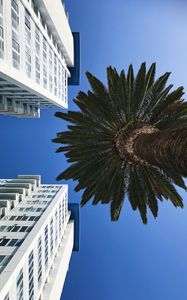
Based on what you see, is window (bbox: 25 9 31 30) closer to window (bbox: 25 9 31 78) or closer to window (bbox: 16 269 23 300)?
window (bbox: 25 9 31 78)

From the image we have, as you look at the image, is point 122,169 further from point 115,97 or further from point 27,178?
point 27,178

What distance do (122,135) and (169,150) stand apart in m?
5.93

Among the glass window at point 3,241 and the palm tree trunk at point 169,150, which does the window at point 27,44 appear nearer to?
the glass window at point 3,241

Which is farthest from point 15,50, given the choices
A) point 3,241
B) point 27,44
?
point 3,241

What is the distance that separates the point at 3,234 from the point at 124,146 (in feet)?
94.2

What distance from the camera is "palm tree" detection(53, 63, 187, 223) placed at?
16.0 metres

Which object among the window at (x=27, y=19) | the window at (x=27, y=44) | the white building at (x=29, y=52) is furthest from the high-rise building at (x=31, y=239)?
the window at (x=27, y=19)

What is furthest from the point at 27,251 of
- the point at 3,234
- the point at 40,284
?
the point at 40,284

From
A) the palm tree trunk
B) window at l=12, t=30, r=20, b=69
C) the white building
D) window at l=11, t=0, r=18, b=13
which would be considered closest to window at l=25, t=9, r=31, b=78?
the white building

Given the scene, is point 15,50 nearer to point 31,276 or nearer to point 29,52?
point 29,52

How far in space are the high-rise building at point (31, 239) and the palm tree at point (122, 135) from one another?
1449cm

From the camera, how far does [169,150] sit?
10.4 meters

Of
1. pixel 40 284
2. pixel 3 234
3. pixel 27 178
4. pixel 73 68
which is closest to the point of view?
pixel 3 234

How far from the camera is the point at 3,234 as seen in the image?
40125mm
